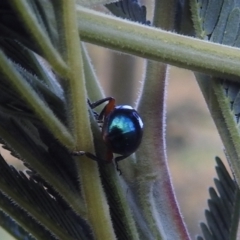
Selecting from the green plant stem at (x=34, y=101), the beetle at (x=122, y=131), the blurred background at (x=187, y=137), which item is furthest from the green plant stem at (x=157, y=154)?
the blurred background at (x=187, y=137)

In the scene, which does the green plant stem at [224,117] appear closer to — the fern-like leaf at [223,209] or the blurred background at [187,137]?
the fern-like leaf at [223,209]

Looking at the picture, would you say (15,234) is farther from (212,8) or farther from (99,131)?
(212,8)

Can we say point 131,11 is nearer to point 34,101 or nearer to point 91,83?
point 91,83

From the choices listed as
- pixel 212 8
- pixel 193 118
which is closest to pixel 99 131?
pixel 212 8

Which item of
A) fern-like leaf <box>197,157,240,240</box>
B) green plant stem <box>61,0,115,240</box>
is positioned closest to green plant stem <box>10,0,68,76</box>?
green plant stem <box>61,0,115,240</box>

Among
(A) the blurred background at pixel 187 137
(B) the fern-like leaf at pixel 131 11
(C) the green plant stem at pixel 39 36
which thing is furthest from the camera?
(A) the blurred background at pixel 187 137

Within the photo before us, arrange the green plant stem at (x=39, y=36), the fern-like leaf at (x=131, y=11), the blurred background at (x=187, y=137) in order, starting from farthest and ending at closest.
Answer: the blurred background at (x=187, y=137) < the fern-like leaf at (x=131, y=11) < the green plant stem at (x=39, y=36)

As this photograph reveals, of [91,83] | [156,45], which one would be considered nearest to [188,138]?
[91,83]

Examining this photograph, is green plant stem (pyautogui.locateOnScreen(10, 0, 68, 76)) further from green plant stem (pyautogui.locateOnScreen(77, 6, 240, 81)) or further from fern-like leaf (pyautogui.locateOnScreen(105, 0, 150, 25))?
fern-like leaf (pyautogui.locateOnScreen(105, 0, 150, 25))
